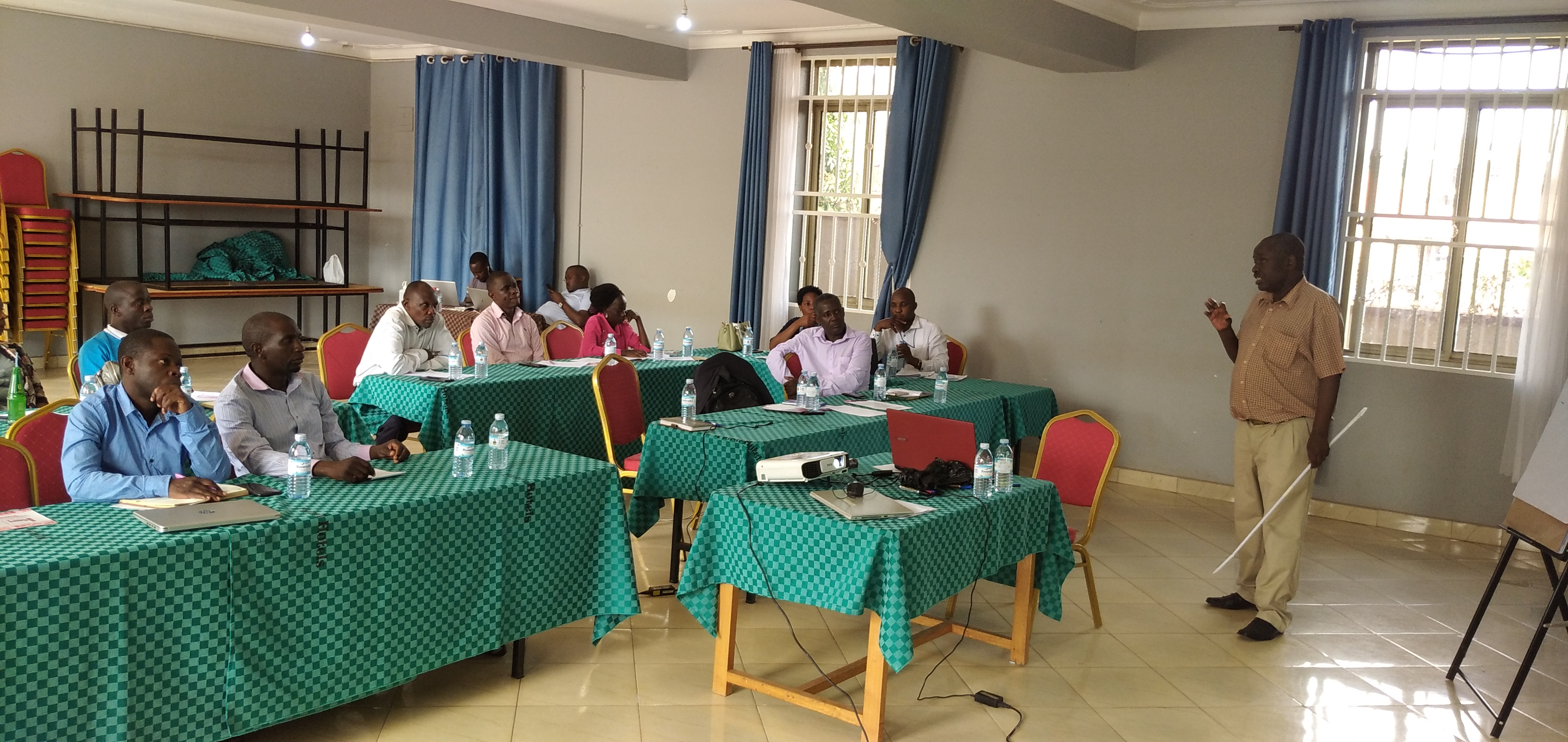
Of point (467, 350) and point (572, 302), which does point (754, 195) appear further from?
point (467, 350)

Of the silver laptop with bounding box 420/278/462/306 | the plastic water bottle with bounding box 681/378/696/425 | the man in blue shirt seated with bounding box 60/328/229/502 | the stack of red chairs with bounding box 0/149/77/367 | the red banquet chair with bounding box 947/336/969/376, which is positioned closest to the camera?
the man in blue shirt seated with bounding box 60/328/229/502

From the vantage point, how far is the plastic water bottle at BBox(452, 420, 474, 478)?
3.61 metres

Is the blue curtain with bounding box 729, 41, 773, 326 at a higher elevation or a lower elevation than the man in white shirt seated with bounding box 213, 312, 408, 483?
higher

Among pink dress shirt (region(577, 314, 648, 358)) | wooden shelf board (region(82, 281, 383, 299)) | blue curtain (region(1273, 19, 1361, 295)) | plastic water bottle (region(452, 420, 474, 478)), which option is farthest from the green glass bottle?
blue curtain (region(1273, 19, 1361, 295))

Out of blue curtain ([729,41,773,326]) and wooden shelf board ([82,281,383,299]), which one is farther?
wooden shelf board ([82,281,383,299])

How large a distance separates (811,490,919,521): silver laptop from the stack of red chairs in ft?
27.3

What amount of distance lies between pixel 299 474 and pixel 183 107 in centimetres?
849

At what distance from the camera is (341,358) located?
6250mm

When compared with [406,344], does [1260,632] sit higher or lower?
lower

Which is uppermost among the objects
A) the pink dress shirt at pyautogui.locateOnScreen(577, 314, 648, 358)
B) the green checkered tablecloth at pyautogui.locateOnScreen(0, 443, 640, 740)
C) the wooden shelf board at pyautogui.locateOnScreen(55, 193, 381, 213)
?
the wooden shelf board at pyautogui.locateOnScreen(55, 193, 381, 213)

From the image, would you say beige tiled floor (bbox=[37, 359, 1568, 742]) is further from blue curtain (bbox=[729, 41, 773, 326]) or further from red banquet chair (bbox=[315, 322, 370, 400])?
blue curtain (bbox=[729, 41, 773, 326])

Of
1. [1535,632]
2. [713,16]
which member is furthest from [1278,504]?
[713,16]

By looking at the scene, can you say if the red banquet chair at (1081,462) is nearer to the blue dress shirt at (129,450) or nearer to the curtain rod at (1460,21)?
the blue dress shirt at (129,450)

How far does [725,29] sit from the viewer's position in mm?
8680
